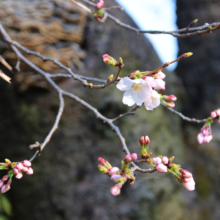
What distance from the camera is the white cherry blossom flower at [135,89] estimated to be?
0.60m

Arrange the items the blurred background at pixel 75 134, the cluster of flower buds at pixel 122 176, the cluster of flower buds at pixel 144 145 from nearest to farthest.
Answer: the cluster of flower buds at pixel 122 176
the cluster of flower buds at pixel 144 145
the blurred background at pixel 75 134

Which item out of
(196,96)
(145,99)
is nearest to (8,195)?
(145,99)

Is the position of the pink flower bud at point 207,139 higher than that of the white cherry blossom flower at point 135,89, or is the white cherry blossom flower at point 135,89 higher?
the white cherry blossom flower at point 135,89

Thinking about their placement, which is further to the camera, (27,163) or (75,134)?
(75,134)

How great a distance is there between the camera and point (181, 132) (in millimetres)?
2277

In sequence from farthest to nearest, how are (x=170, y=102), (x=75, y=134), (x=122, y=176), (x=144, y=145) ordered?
(x=75, y=134) < (x=170, y=102) < (x=144, y=145) < (x=122, y=176)

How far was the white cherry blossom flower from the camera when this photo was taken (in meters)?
0.60

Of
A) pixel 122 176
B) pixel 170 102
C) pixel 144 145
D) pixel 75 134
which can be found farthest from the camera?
pixel 75 134

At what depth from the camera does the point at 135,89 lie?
26.0 inches

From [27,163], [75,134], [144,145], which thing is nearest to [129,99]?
[144,145]

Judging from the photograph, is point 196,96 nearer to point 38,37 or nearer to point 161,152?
point 161,152

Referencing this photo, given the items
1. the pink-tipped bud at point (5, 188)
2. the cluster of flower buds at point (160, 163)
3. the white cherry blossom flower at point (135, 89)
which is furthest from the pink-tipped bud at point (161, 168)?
the pink-tipped bud at point (5, 188)

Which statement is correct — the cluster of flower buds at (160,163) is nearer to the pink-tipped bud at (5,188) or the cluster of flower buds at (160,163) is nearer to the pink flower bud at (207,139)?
the pink flower bud at (207,139)

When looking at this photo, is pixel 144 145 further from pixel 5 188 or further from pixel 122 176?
pixel 5 188
